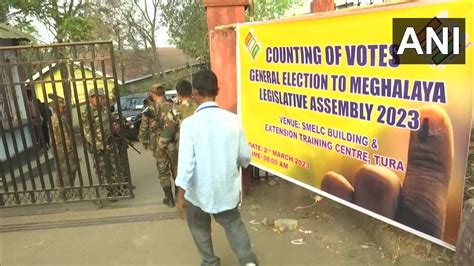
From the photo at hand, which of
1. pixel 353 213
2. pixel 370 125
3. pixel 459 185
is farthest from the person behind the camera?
pixel 353 213

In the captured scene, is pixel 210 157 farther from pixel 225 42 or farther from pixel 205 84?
pixel 225 42

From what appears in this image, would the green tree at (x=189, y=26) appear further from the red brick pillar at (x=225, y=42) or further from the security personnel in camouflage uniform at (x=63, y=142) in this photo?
the red brick pillar at (x=225, y=42)

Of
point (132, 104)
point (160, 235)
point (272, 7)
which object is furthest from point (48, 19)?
point (272, 7)

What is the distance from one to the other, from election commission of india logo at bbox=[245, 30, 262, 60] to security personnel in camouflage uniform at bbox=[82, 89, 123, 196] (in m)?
1.98

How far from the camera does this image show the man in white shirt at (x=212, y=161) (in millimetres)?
2719

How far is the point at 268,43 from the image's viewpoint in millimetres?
3852

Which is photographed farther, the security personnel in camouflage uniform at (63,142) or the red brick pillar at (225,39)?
the security personnel in camouflage uniform at (63,142)

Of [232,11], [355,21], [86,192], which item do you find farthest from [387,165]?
[86,192]

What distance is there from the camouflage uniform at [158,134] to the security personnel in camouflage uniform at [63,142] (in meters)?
0.94

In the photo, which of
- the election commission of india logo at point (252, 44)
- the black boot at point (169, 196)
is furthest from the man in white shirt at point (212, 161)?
the black boot at point (169, 196)

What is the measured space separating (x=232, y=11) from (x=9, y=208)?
385 cm

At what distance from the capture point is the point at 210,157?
275cm

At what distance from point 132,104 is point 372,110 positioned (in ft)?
38.1

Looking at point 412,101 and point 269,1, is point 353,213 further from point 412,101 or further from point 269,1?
point 269,1
